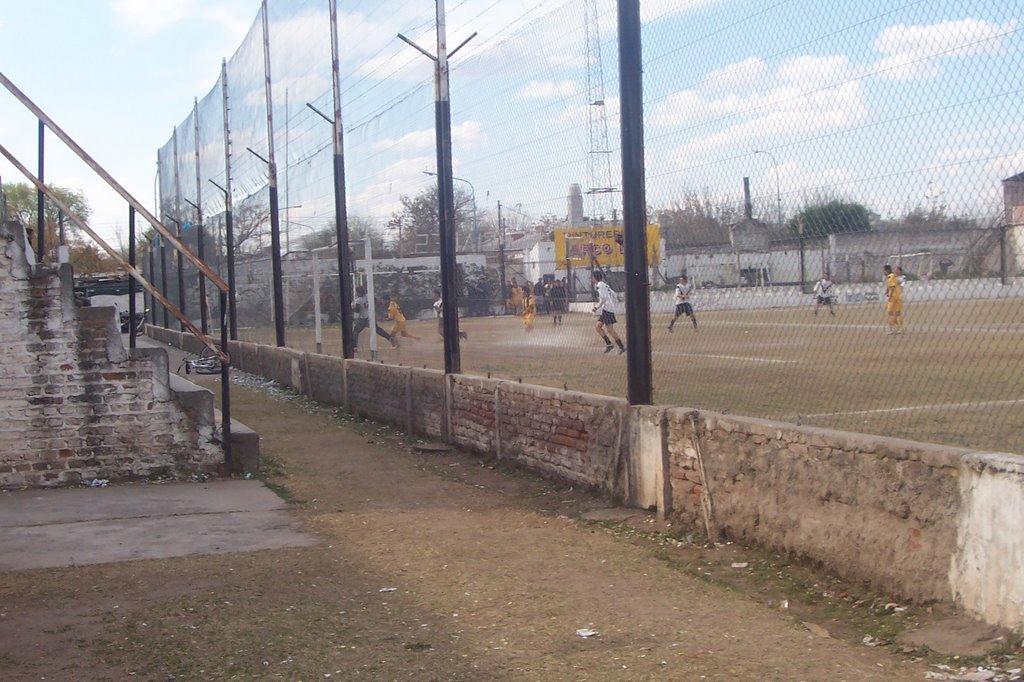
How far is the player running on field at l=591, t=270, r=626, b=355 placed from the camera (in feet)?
30.0

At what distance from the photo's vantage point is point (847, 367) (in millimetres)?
7188

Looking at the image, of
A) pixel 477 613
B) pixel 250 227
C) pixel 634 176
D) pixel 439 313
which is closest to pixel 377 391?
pixel 439 313


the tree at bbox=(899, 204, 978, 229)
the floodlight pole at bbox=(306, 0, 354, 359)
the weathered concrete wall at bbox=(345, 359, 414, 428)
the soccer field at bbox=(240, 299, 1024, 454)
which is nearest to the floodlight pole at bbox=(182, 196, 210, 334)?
the floodlight pole at bbox=(306, 0, 354, 359)

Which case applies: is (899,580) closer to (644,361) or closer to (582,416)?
(644,361)

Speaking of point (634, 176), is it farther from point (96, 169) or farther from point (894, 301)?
point (96, 169)

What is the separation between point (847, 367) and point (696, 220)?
1.67 metres

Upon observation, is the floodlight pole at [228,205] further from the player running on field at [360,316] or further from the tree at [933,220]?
the tree at [933,220]

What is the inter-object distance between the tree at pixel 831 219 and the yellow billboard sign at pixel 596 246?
5.45 ft

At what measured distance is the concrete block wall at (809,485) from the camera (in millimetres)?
5039

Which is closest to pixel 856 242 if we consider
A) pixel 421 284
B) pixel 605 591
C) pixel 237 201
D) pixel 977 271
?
pixel 977 271

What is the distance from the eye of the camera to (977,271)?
18.9 ft

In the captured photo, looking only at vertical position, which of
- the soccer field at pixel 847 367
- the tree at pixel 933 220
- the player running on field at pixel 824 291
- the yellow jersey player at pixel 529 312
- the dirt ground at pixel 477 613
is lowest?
the dirt ground at pixel 477 613

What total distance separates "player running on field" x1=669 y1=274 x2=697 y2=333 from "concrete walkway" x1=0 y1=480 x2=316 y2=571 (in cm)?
314

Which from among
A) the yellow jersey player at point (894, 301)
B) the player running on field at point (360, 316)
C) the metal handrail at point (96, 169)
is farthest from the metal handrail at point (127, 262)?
the player running on field at point (360, 316)
